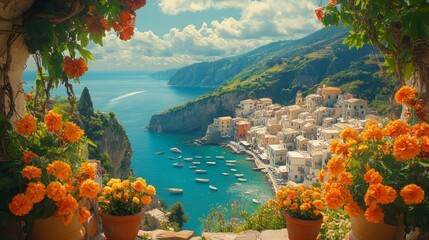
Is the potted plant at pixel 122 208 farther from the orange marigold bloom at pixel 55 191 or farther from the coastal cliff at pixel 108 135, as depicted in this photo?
the coastal cliff at pixel 108 135

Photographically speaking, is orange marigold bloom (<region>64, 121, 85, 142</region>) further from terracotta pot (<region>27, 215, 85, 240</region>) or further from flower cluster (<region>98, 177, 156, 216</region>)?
flower cluster (<region>98, 177, 156, 216</region>)

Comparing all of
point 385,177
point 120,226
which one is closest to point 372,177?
point 385,177

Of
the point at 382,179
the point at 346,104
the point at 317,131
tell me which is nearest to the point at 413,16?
the point at 382,179

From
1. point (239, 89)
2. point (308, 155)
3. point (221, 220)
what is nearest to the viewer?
point (221, 220)

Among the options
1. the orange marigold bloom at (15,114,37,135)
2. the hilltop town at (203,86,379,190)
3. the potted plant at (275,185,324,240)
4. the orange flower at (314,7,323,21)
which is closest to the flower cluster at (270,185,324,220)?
the potted plant at (275,185,324,240)

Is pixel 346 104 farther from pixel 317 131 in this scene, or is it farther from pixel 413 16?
pixel 413 16

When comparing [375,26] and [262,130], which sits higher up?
[375,26]

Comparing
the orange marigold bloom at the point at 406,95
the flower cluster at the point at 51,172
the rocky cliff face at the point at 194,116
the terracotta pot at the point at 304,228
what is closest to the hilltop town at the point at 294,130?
the rocky cliff face at the point at 194,116

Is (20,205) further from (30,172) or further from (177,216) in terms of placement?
(177,216)
